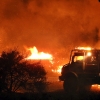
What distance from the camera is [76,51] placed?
16.9 m

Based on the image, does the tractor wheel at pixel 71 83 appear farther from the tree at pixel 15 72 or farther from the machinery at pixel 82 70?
the tree at pixel 15 72

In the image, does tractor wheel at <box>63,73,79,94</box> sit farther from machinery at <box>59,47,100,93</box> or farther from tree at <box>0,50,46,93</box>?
tree at <box>0,50,46,93</box>

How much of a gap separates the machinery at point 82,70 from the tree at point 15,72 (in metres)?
15.2

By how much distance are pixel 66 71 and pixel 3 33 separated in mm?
62518

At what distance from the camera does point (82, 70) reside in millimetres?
16344

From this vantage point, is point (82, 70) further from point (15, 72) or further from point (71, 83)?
point (15, 72)

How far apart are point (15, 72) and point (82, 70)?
701 inches

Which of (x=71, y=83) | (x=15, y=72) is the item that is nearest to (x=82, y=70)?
(x=71, y=83)

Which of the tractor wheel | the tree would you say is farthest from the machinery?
the tree

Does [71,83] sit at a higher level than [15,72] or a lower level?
lower

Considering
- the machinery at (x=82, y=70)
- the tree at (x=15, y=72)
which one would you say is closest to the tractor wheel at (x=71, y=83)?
the machinery at (x=82, y=70)

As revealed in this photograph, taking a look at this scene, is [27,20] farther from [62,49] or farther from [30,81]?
[30,81]

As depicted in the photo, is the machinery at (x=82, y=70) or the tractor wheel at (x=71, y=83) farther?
the tractor wheel at (x=71, y=83)

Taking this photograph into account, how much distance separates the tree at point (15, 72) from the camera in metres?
32.2
